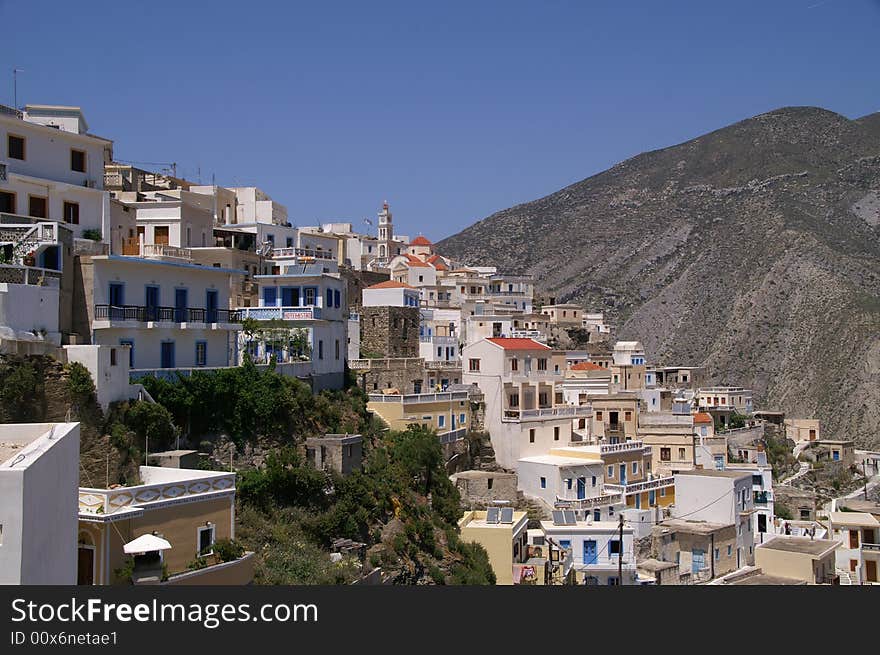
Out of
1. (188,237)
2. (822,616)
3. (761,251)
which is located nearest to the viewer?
(822,616)

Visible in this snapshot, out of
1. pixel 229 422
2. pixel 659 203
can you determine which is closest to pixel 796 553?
pixel 229 422

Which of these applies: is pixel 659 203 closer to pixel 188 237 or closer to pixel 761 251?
pixel 761 251

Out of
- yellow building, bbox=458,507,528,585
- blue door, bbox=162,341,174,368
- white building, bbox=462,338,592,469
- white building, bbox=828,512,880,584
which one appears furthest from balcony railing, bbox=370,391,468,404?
white building, bbox=828,512,880,584

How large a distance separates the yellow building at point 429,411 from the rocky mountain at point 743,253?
1717 inches

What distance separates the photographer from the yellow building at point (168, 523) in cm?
1267

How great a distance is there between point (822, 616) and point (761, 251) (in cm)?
9327

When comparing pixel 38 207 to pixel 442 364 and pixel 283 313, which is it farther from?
pixel 442 364

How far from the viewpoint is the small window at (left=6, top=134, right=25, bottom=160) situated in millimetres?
21781

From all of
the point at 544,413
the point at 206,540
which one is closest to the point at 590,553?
the point at 544,413

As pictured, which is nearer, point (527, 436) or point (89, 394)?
point (89, 394)

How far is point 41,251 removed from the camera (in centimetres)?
1792

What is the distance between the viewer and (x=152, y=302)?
20.1 meters

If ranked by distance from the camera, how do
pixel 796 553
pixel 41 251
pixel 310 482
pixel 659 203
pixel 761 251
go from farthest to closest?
1. pixel 659 203
2. pixel 761 251
3. pixel 796 553
4. pixel 310 482
5. pixel 41 251

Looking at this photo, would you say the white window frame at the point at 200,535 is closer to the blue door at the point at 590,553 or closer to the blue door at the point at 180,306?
the blue door at the point at 180,306
